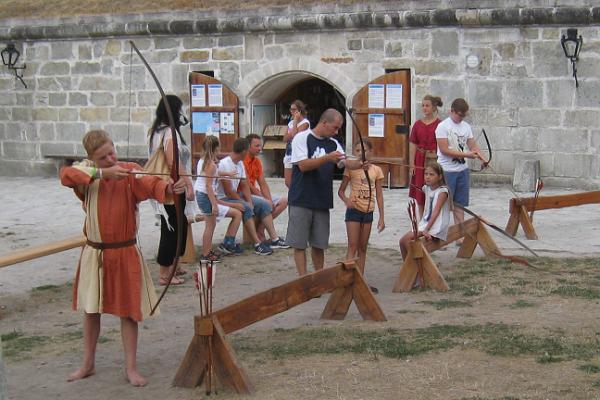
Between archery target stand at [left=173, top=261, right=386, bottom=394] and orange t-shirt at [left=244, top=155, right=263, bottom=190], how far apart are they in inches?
143

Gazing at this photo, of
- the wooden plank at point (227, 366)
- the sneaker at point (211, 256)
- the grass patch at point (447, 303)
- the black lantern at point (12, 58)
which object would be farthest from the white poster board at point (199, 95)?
the wooden plank at point (227, 366)

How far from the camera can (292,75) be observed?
51.5 feet

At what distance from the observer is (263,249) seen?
396 inches

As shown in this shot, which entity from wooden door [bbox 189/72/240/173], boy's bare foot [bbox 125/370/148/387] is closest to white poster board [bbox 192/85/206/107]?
wooden door [bbox 189/72/240/173]

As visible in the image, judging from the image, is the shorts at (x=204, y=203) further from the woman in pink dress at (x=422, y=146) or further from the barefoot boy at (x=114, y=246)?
the barefoot boy at (x=114, y=246)

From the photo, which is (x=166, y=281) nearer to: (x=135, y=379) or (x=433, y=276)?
(x=433, y=276)

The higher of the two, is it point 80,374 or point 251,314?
point 251,314

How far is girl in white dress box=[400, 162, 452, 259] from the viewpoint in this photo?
8.55m

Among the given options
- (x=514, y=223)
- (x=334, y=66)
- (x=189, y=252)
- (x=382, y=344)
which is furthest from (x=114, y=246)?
(x=334, y=66)

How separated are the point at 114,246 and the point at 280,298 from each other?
40.9 inches

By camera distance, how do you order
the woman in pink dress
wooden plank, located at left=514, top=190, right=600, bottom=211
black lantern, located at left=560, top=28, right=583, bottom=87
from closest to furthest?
the woman in pink dress
wooden plank, located at left=514, top=190, right=600, bottom=211
black lantern, located at left=560, top=28, right=583, bottom=87

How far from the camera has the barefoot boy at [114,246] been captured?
5.68m

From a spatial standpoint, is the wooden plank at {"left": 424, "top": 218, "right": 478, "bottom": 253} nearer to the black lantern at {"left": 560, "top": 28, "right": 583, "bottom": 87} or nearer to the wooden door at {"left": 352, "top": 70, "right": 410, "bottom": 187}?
the black lantern at {"left": 560, "top": 28, "right": 583, "bottom": 87}

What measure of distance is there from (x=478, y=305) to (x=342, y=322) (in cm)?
112
